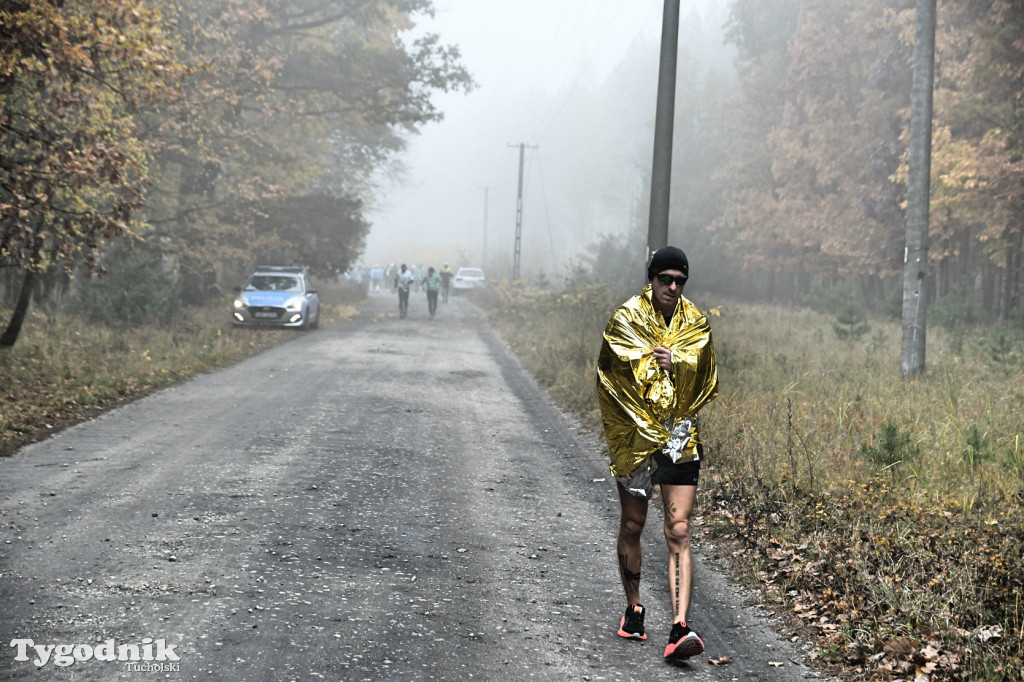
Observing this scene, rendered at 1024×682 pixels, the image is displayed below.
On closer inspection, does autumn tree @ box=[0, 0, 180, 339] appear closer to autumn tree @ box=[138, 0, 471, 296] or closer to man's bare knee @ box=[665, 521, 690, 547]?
man's bare knee @ box=[665, 521, 690, 547]

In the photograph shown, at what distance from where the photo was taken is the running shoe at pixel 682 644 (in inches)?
176

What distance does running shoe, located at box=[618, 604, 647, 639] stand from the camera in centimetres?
485

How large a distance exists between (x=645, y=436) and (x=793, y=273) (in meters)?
47.8

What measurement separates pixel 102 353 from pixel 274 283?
33.4 feet

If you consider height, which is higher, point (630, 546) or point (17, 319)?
point (17, 319)

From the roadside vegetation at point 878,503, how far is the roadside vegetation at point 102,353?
617 centimetres

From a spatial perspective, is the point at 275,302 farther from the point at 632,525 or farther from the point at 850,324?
the point at 632,525

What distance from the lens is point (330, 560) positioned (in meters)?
5.89

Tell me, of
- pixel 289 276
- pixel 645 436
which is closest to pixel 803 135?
pixel 289 276

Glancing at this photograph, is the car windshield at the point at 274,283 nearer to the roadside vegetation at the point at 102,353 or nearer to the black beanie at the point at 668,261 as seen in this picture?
the roadside vegetation at the point at 102,353

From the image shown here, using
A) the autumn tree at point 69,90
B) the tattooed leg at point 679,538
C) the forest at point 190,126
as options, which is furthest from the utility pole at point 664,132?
the tattooed leg at point 679,538

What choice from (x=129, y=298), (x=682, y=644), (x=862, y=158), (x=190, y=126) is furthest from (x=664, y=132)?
(x=862, y=158)

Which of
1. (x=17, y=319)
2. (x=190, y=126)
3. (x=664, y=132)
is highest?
(x=190, y=126)

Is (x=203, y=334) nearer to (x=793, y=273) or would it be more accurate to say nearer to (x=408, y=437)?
(x=408, y=437)
